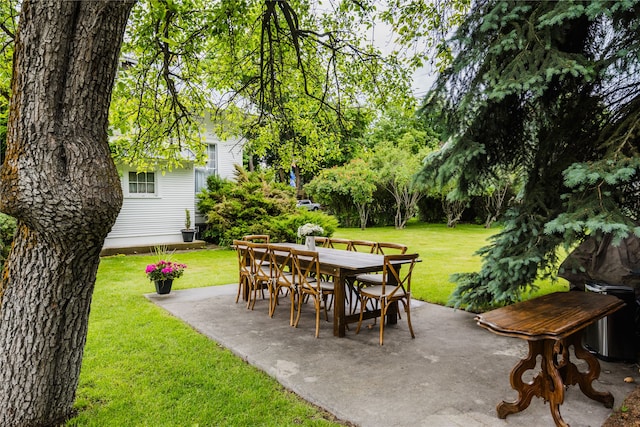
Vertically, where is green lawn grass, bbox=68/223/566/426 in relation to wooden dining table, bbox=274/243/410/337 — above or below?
below

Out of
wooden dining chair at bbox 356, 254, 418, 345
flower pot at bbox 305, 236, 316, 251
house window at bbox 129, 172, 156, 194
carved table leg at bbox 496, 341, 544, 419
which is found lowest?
carved table leg at bbox 496, 341, 544, 419

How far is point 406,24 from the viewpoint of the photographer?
5883 mm

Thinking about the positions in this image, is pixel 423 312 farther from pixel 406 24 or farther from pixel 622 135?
pixel 406 24

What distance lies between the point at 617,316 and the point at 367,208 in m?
16.3

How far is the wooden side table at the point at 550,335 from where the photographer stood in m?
2.50

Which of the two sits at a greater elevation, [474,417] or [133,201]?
[133,201]

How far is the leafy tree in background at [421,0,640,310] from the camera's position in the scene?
3391 mm

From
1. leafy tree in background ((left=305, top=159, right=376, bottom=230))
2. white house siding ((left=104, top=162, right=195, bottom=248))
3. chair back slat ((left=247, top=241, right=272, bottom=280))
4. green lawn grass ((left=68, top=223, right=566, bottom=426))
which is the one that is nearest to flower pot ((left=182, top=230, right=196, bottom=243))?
white house siding ((left=104, top=162, right=195, bottom=248))

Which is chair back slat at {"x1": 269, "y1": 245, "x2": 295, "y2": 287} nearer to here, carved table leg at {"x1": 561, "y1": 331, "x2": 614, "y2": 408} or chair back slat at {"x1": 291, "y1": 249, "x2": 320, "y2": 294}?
chair back slat at {"x1": 291, "y1": 249, "x2": 320, "y2": 294}

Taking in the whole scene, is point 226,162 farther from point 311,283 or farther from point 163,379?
point 163,379

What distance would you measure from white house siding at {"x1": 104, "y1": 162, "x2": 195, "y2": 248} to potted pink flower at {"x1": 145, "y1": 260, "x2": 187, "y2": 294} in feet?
20.3

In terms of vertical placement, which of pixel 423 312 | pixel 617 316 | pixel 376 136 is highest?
pixel 376 136

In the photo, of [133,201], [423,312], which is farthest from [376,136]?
[423,312]

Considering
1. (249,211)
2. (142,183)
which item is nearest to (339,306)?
(249,211)
